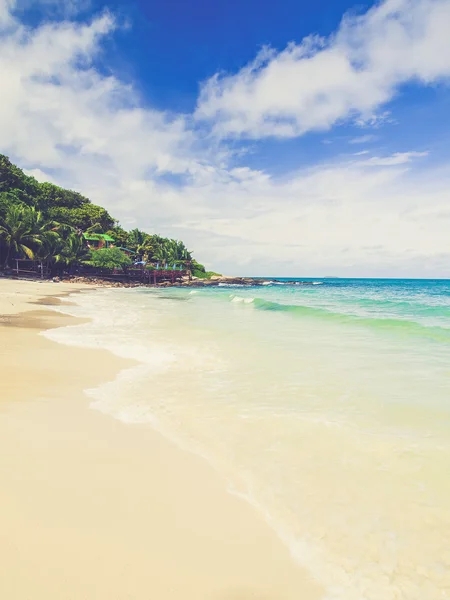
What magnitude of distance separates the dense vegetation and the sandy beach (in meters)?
49.1

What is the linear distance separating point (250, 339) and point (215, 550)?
1022 centimetres

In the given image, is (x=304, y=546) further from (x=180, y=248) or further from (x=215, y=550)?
(x=180, y=248)

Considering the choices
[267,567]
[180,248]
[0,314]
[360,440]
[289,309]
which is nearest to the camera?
[267,567]

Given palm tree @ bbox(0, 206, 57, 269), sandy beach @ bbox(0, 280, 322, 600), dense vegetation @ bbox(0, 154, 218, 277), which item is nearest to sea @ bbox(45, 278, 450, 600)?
sandy beach @ bbox(0, 280, 322, 600)

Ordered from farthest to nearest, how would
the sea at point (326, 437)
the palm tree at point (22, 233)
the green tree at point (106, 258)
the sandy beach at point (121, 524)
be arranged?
the green tree at point (106, 258), the palm tree at point (22, 233), the sea at point (326, 437), the sandy beach at point (121, 524)

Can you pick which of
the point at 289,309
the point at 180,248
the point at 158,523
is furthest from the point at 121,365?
the point at 180,248

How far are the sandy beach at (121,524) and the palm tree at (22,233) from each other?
4879 centimetres

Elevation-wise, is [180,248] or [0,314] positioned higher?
[180,248]

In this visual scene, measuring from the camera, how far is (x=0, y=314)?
49.8 ft

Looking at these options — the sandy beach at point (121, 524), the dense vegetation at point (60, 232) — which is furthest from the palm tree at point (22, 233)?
the sandy beach at point (121, 524)

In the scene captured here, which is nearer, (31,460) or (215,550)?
(215,550)

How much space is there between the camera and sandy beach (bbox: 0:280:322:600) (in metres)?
2.39

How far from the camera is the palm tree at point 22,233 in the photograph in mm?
46375

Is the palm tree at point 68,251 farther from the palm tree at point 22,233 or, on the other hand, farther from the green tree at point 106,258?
the palm tree at point 22,233
